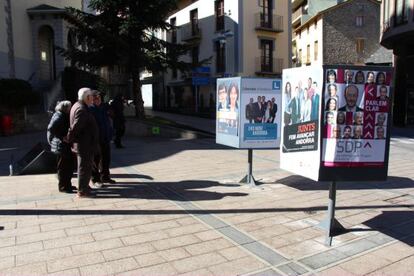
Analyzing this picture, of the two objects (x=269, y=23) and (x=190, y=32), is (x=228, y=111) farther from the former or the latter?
(x=190, y=32)

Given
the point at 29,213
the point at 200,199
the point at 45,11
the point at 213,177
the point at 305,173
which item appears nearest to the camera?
the point at 305,173

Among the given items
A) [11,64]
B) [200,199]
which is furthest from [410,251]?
[11,64]

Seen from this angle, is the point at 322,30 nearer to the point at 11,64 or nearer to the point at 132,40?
the point at 132,40

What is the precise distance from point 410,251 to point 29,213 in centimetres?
485

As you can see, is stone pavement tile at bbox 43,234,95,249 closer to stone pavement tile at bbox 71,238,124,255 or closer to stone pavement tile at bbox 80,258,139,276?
stone pavement tile at bbox 71,238,124,255

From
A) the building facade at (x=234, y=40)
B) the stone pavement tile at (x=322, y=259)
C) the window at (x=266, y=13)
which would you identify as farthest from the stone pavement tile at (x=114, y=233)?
the window at (x=266, y=13)

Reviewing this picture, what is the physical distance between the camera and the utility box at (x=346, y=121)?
14.9 feet

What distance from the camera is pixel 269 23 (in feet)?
105

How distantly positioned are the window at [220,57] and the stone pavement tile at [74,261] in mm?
28134

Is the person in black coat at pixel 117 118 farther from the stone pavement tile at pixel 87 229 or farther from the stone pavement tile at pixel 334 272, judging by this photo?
the stone pavement tile at pixel 334 272

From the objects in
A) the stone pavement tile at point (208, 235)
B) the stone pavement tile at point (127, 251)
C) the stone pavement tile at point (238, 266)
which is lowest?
the stone pavement tile at point (238, 266)

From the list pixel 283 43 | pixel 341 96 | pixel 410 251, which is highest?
pixel 283 43

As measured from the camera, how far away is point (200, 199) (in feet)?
22.3

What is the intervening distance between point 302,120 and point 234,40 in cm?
2658
